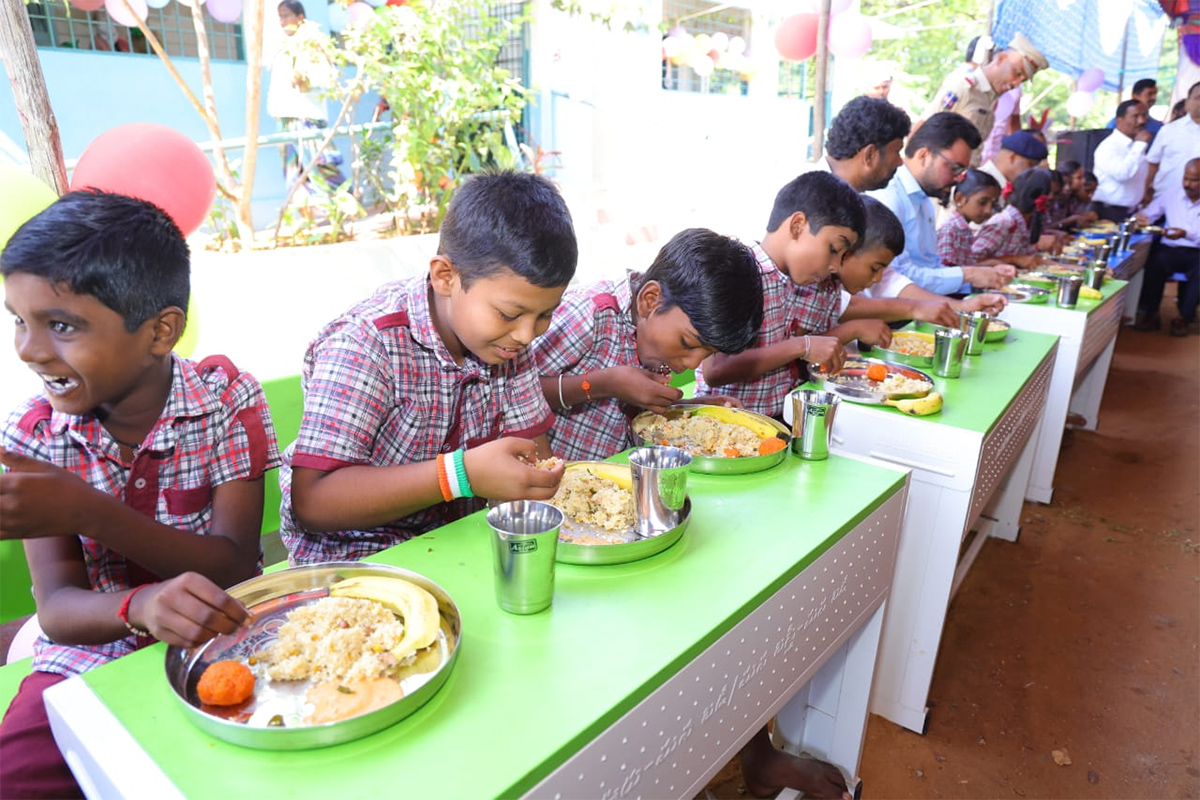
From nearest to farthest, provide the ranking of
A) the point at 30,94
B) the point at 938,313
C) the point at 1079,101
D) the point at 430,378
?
the point at 430,378 → the point at 30,94 → the point at 938,313 → the point at 1079,101

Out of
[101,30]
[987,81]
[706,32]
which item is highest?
[706,32]

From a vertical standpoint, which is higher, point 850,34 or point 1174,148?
point 850,34

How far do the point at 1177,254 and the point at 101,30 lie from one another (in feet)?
33.2

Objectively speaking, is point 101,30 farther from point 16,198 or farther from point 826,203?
point 826,203

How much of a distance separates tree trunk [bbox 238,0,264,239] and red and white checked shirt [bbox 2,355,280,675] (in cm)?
355

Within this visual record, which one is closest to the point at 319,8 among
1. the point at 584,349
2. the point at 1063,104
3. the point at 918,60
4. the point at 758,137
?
the point at 758,137

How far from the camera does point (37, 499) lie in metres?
1.11

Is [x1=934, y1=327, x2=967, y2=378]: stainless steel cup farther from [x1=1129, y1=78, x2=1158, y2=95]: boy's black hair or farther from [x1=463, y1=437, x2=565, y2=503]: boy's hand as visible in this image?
[x1=1129, y1=78, x2=1158, y2=95]: boy's black hair

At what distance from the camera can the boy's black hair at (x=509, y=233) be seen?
4.84ft

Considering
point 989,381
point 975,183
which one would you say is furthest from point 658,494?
point 975,183

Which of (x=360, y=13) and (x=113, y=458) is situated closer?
(x=113, y=458)

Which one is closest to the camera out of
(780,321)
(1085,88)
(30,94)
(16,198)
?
(16,198)

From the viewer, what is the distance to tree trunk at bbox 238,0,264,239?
4.32 m

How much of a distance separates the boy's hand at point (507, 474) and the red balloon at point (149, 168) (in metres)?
1.54
